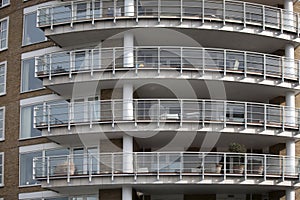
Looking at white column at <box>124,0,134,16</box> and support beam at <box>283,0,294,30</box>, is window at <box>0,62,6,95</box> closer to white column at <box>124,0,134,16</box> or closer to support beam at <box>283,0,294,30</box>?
white column at <box>124,0,134,16</box>

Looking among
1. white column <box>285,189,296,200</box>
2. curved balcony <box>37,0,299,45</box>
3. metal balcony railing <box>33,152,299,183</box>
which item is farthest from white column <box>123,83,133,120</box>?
white column <box>285,189,296,200</box>

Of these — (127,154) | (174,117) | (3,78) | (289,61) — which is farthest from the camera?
(3,78)

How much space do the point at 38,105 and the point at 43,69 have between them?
2350 mm

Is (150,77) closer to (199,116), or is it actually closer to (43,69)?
(199,116)

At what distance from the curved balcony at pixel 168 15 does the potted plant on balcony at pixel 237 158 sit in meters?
5.34

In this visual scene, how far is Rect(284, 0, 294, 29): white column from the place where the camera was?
33.3 metres

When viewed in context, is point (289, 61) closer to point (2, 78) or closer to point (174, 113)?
point (174, 113)

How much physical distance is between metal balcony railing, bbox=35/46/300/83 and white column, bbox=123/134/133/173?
9.70 ft

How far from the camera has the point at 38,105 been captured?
34.9 m

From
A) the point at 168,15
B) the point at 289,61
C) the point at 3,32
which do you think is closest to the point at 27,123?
the point at 3,32

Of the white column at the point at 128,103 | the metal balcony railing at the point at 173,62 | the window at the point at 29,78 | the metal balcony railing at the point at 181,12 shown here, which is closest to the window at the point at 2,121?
the window at the point at 29,78

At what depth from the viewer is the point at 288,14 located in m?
33.6

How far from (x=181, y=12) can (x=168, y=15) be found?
62 cm

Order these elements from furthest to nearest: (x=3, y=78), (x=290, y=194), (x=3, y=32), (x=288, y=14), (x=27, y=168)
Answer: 1. (x=3, y=32)
2. (x=3, y=78)
3. (x=27, y=168)
4. (x=288, y=14)
5. (x=290, y=194)
